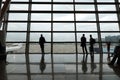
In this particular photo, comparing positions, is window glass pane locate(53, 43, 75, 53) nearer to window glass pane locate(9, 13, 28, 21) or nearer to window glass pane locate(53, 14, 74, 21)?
window glass pane locate(53, 14, 74, 21)

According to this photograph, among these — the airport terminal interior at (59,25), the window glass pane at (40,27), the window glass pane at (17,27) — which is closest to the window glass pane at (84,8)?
the airport terminal interior at (59,25)

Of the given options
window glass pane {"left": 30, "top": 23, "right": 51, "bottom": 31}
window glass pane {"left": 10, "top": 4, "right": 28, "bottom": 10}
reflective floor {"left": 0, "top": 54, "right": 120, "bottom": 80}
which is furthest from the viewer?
window glass pane {"left": 10, "top": 4, "right": 28, "bottom": 10}

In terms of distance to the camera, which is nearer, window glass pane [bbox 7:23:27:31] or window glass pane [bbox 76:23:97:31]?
window glass pane [bbox 7:23:27:31]

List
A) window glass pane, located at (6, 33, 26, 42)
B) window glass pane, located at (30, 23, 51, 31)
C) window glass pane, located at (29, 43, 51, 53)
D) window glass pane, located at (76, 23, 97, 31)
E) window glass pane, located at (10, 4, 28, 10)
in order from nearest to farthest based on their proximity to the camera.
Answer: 1. window glass pane, located at (6, 33, 26, 42)
2. window glass pane, located at (29, 43, 51, 53)
3. window glass pane, located at (30, 23, 51, 31)
4. window glass pane, located at (76, 23, 97, 31)
5. window glass pane, located at (10, 4, 28, 10)

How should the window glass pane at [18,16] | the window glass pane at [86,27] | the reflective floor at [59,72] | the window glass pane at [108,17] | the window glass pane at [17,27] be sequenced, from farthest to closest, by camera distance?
the window glass pane at [108,17] < the window glass pane at [18,16] < the window glass pane at [86,27] < the window glass pane at [17,27] < the reflective floor at [59,72]

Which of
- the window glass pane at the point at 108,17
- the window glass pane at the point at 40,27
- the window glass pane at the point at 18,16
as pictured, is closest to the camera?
the window glass pane at the point at 40,27

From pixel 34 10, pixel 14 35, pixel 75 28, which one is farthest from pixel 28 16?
pixel 75 28

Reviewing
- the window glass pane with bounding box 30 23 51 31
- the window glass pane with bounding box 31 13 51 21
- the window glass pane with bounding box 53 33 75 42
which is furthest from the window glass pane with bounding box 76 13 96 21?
the window glass pane with bounding box 30 23 51 31

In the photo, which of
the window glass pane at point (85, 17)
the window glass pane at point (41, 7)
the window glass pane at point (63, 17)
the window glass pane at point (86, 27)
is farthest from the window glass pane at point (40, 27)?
the window glass pane at point (85, 17)

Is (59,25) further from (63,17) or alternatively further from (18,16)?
(18,16)

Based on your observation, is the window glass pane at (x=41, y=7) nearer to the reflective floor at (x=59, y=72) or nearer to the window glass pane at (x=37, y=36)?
the window glass pane at (x=37, y=36)

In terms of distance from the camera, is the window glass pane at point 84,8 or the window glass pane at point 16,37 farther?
the window glass pane at point 84,8

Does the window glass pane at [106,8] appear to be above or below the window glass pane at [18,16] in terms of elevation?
above

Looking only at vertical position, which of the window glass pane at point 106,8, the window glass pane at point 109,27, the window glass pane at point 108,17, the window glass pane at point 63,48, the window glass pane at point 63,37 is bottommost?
the window glass pane at point 63,48
